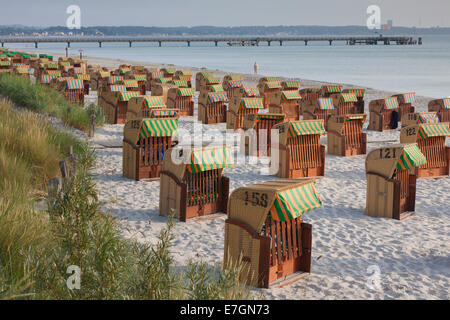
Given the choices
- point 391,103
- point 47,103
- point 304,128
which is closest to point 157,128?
point 304,128

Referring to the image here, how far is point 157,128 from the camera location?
1117 cm

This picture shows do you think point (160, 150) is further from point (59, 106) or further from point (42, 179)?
point (59, 106)

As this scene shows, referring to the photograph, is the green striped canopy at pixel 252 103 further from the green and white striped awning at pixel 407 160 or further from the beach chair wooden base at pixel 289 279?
the beach chair wooden base at pixel 289 279

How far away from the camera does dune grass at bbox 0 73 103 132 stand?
1653 centimetres

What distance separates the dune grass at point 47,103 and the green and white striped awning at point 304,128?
22.8ft

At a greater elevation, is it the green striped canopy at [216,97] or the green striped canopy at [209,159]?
the green striped canopy at [216,97]

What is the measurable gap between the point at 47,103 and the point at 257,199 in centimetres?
1320

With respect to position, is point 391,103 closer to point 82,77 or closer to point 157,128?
point 157,128

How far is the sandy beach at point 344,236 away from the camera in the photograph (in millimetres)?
6590

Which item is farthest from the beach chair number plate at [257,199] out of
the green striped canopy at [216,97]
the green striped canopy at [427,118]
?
the green striped canopy at [216,97]

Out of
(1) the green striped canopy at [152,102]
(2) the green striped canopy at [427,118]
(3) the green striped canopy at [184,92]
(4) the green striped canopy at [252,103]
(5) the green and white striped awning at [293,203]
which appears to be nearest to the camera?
(5) the green and white striped awning at [293,203]

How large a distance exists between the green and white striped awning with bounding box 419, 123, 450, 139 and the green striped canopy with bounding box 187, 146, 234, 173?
4882 millimetres
